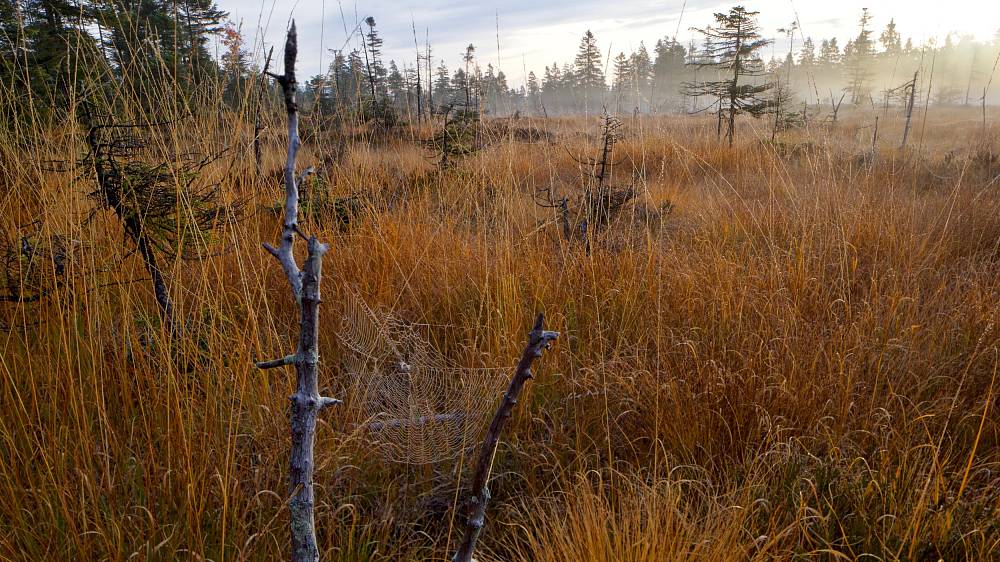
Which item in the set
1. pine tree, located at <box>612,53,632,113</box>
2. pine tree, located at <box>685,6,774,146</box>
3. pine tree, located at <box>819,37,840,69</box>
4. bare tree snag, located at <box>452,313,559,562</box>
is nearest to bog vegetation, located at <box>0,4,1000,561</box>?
bare tree snag, located at <box>452,313,559,562</box>

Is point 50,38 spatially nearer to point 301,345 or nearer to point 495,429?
point 301,345

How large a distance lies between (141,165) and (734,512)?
204 centimetres

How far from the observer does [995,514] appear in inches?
48.2

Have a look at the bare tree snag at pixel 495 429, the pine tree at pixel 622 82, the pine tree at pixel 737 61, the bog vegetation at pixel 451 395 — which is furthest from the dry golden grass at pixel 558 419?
the pine tree at pixel 737 61

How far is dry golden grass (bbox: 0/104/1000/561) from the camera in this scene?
1236 mm

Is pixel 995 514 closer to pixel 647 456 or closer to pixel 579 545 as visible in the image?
pixel 647 456

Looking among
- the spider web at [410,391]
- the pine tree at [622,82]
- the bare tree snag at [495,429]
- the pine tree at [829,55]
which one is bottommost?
the spider web at [410,391]

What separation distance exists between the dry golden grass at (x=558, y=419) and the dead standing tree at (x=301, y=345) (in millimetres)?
350

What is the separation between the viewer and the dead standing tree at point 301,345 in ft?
2.21

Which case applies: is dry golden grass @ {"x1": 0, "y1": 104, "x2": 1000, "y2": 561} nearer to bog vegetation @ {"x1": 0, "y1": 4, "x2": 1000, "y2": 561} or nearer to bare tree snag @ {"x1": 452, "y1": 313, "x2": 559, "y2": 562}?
bog vegetation @ {"x1": 0, "y1": 4, "x2": 1000, "y2": 561}

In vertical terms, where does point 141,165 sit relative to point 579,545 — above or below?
above

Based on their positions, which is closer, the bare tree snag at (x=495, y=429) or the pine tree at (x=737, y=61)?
the bare tree snag at (x=495, y=429)

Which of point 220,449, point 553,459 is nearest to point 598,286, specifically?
point 553,459

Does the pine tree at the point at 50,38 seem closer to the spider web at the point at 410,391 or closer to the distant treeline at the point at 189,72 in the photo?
the distant treeline at the point at 189,72
